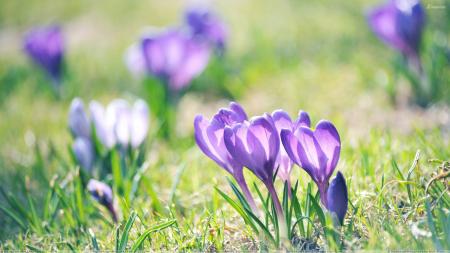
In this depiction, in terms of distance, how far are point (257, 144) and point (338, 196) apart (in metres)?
0.27

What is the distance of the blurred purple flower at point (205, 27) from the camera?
12.0ft

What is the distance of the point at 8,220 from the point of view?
2.22 meters

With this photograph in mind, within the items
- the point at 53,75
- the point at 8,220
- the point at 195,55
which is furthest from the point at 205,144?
the point at 53,75

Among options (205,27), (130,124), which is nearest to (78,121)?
(130,124)

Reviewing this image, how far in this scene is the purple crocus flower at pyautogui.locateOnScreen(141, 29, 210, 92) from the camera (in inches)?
115

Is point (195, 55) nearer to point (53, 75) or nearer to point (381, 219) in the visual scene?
point (53, 75)

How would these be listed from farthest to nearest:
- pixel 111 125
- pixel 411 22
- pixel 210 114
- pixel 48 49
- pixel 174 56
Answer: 1. pixel 48 49
2. pixel 210 114
3. pixel 174 56
4. pixel 411 22
5. pixel 111 125

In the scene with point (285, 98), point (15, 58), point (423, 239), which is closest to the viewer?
point (423, 239)

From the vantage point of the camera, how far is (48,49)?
149 inches

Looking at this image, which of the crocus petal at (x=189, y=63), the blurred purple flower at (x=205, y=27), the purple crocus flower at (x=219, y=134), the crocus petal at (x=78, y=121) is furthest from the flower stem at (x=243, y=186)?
the blurred purple flower at (x=205, y=27)

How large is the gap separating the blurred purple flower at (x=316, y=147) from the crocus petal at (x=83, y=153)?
1078mm

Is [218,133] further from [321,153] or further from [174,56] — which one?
[174,56]

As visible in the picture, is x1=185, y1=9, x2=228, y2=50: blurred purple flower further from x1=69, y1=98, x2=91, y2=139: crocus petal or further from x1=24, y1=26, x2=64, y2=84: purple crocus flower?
x1=69, y1=98, x2=91, y2=139: crocus petal

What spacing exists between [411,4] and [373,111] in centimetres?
60
